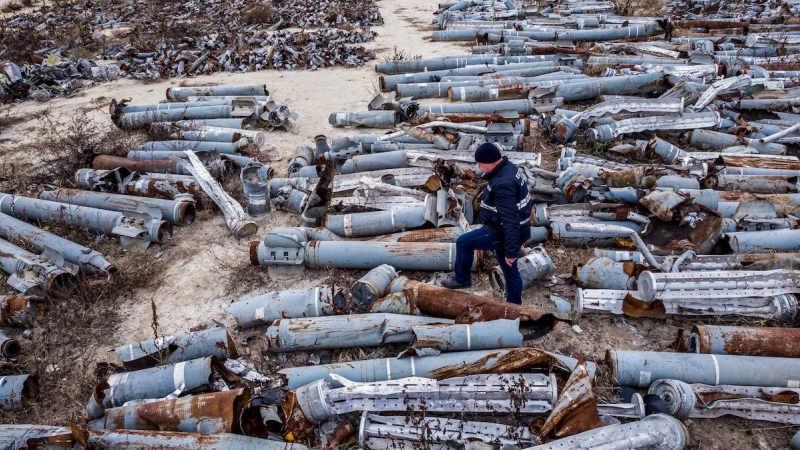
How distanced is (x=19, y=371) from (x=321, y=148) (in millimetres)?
5057

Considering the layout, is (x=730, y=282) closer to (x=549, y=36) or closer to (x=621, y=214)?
(x=621, y=214)

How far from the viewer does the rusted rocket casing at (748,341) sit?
450 cm

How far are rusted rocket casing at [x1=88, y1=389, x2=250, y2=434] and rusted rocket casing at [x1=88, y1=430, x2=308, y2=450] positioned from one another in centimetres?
17

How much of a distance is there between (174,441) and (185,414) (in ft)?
0.96

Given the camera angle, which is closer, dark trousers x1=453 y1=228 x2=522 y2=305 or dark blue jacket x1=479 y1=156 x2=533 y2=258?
dark blue jacket x1=479 y1=156 x2=533 y2=258

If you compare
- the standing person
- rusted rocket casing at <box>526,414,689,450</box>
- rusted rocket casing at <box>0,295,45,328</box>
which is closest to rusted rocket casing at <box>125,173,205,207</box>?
rusted rocket casing at <box>0,295,45,328</box>

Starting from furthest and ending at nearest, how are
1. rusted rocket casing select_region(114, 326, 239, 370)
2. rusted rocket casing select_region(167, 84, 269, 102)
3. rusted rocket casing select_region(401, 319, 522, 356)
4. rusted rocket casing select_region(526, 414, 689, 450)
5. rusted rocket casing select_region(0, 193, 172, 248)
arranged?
rusted rocket casing select_region(167, 84, 269, 102) → rusted rocket casing select_region(0, 193, 172, 248) → rusted rocket casing select_region(114, 326, 239, 370) → rusted rocket casing select_region(401, 319, 522, 356) → rusted rocket casing select_region(526, 414, 689, 450)

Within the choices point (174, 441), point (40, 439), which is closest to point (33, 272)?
point (40, 439)

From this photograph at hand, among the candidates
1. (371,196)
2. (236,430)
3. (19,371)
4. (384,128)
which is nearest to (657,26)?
(384,128)

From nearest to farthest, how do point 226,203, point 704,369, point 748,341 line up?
1. point 704,369
2. point 748,341
3. point 226,203

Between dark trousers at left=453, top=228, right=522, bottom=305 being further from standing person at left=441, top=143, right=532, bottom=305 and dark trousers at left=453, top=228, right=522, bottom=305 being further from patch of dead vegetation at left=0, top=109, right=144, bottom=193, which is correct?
patch of dead vegetation at left=0, top=109, right=144, bottom=193

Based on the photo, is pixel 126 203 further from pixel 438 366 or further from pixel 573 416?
pixel 573 416

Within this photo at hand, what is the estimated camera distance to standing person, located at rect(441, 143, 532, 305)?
470 centimetres

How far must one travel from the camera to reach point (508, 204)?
470 centimetres
